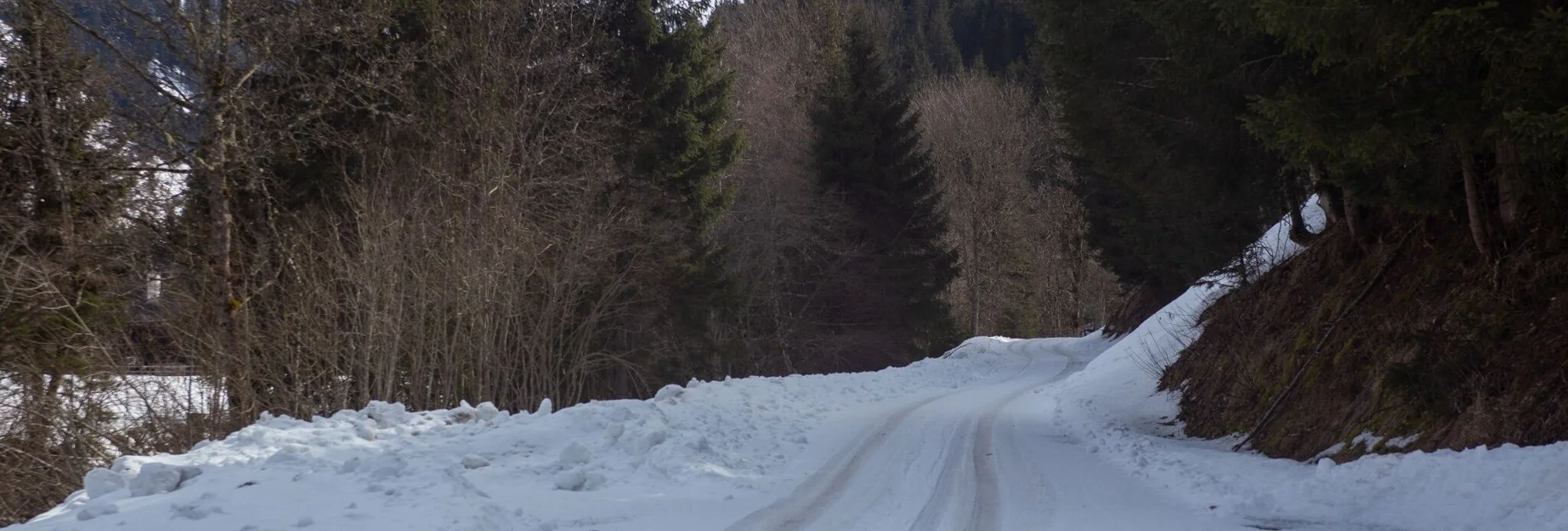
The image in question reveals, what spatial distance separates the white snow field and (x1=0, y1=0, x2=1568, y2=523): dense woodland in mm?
987

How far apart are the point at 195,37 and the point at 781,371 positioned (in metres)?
23.9

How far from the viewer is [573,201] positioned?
2123 cm

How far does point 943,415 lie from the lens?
15.0 m

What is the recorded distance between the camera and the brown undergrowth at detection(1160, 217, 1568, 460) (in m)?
7.99

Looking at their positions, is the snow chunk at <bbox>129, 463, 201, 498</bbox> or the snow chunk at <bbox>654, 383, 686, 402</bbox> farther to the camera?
the snow chunk at <bbox>654, 383, 686, 402</bbox>

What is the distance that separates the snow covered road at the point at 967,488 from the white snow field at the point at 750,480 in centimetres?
3

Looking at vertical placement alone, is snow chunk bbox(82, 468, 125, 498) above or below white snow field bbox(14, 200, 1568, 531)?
above

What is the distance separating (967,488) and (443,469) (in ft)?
13.8

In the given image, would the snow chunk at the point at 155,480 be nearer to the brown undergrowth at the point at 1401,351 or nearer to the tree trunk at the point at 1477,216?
the brown undergrowth at the point at 1401,351

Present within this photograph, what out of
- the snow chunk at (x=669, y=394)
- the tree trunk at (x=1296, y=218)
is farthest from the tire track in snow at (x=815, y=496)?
the tree trunk at (x=1296, y=218)

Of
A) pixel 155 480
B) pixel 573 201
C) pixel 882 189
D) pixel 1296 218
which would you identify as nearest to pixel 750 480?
pixel 155 480

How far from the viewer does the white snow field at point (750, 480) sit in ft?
21.6

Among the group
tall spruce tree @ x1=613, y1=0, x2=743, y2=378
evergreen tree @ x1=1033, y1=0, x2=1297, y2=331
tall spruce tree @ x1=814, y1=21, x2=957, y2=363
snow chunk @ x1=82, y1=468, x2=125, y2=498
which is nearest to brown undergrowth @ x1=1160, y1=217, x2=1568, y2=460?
evergreen tree @ x1=1033, y1=0, x2=1297, y2=331

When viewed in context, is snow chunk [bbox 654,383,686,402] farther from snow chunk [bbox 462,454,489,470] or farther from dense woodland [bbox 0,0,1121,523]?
dense woodland [bbox 0,0,1121,523]
